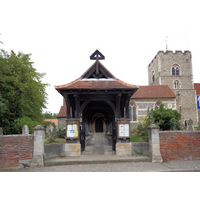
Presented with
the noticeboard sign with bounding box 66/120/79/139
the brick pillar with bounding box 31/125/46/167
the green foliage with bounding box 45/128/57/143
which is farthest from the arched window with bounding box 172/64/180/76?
the brick pillar with bounding box 31/125/46/167

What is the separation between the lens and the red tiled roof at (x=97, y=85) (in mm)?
7738

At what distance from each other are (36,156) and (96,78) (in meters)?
5.24

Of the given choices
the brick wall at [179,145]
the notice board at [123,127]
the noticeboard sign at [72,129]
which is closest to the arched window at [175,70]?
the brick wall at [179,145]

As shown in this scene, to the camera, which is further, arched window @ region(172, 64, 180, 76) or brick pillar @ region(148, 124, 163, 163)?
arched window @ region(172, 64, 180, 76)

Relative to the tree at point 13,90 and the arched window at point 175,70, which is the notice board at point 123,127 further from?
the arched window at point 175,70

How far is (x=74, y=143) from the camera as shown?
787 centimetres

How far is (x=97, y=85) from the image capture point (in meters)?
8.20

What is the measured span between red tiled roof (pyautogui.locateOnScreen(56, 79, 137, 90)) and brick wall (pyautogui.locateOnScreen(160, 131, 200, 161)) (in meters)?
3.10

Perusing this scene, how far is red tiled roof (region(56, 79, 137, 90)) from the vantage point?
7738 mm

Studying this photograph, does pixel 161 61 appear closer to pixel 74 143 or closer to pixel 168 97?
pixel 168 97

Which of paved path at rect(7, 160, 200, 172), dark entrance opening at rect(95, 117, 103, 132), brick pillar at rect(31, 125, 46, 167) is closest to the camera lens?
paved path at rect(7, 160, 200, 172)

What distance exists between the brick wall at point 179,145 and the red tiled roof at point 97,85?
10.2ft

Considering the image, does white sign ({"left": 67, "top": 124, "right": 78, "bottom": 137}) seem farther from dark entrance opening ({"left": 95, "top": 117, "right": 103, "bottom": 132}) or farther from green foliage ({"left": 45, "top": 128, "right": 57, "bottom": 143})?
dark entrance opening ({"left": 95, "top": 117, "right": 103, "bottom": 132})

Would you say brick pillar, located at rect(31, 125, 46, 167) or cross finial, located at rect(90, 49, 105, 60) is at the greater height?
cross finial, located at rect(90, 49, 105, 60)
